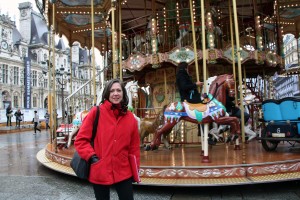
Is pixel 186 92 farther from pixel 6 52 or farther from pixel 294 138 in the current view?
pixel 6 52

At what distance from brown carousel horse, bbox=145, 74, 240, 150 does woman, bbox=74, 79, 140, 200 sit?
3.42 m

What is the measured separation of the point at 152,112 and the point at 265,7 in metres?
6.88

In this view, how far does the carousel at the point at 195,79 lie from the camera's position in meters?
5.56

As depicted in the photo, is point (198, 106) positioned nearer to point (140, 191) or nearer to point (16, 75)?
point (140, 191)

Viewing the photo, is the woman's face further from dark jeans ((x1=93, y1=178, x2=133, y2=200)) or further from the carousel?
the carousel

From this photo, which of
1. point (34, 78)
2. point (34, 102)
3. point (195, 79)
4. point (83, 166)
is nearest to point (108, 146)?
point (83, 166)

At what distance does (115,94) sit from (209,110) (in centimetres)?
362

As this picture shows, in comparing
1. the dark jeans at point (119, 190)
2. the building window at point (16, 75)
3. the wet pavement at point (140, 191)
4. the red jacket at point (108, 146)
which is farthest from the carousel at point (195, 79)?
the building window at point (16, 75)

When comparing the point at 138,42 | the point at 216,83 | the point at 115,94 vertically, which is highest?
the point at 138,42

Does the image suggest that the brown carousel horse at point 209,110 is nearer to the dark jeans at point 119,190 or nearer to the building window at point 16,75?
the dark jeans at point 119,190

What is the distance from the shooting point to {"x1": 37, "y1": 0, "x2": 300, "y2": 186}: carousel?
18.2 feet

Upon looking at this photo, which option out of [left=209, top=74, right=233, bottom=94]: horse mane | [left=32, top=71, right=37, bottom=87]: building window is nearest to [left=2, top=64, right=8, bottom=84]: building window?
[left=32, top=71, right=37, bottom=87]: building window

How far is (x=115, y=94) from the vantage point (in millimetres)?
3020

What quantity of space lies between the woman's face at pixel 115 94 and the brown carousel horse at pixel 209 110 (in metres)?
3.50
